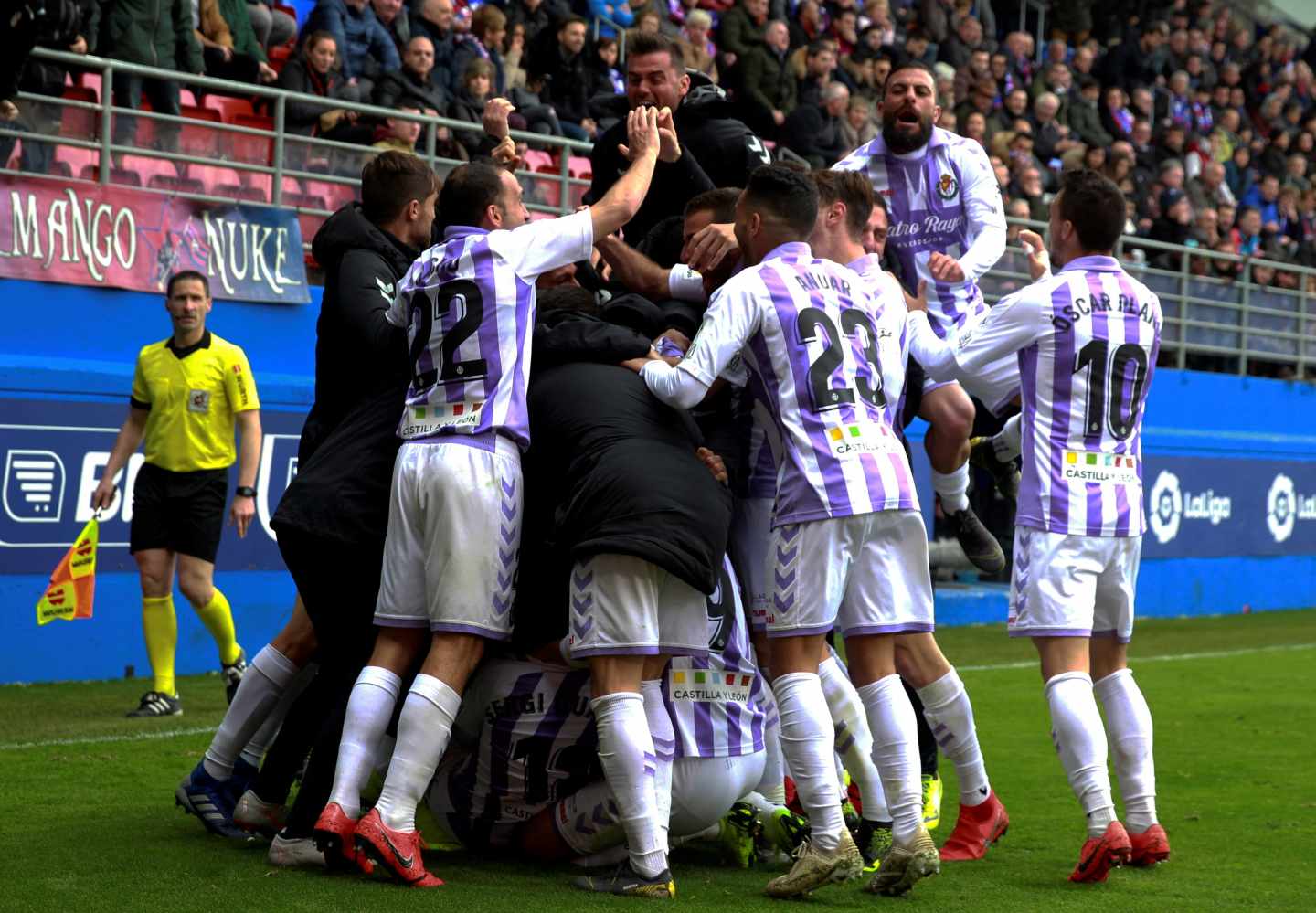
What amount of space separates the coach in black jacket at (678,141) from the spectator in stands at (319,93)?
535 centimetres

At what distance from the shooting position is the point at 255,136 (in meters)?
11.1

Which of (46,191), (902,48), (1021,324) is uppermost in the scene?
(902,48)

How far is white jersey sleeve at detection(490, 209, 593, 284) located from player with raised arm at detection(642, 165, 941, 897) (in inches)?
16.0

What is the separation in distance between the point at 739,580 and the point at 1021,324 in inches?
47.3

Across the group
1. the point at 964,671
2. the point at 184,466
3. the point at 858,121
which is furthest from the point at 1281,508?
the point at 184,466

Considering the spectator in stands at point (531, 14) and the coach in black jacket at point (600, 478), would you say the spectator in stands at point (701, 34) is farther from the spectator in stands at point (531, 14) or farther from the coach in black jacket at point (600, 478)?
the coach in black jacket at point (600, 478)

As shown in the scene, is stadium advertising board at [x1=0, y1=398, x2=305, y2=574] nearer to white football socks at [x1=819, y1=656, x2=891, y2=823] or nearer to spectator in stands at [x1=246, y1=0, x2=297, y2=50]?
spectator in stands at [x1=246, y1=0, x2=297, y2=50]

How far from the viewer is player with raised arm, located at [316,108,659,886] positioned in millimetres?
4781

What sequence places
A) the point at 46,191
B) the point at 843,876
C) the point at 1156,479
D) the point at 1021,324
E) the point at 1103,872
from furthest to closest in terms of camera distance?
the point at 1156,479
the point at 46,191
the point at 1021,324
the point at 1103,872
the point at 843,876

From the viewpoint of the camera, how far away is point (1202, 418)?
17.4m

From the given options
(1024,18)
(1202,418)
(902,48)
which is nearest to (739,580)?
(1202,418)

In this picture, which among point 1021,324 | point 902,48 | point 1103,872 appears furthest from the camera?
point 902,48

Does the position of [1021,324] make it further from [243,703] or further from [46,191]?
[46,191]

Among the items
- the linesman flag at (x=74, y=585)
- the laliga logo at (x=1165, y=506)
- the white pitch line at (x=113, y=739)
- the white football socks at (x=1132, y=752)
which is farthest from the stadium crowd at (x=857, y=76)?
the laliga logo at (x=1165, y=506)
